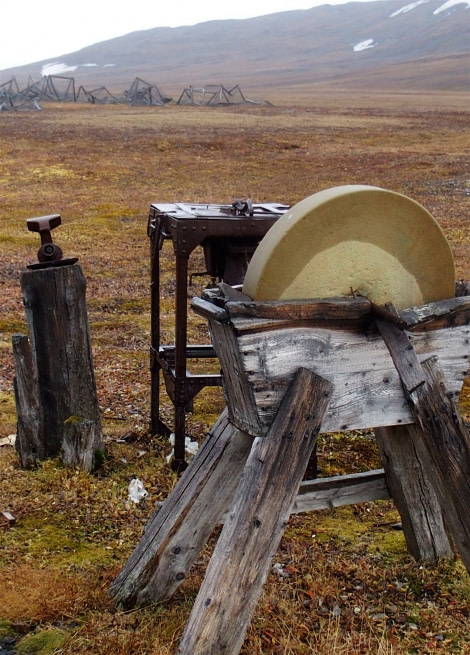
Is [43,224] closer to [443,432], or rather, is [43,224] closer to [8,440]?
[8,440]

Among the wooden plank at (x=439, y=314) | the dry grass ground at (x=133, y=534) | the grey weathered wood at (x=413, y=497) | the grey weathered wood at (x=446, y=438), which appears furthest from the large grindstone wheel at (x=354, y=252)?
the dry grass ground at (x=133, y=534)

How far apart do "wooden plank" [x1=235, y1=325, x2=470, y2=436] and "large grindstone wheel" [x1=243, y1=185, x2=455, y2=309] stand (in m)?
0.21

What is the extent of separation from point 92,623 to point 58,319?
255cm

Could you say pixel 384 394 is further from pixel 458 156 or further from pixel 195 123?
pixel 195 123

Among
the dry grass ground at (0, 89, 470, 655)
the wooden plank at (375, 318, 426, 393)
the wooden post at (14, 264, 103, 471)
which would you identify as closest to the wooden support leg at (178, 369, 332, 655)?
the wooden plank at (375, 318, 426, 393)

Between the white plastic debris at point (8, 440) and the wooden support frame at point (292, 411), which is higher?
the wooden support frame at point (292, 411)

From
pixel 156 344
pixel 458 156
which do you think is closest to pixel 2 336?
pixel 156 344

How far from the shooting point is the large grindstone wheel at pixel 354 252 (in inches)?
141

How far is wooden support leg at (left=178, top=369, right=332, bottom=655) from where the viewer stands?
341 cm

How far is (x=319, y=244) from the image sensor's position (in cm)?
362

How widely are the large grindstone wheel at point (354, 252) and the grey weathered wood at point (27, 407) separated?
285 cm

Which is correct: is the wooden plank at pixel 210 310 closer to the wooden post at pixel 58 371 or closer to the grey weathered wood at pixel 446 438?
the grey weathered wood at pixel 446 438

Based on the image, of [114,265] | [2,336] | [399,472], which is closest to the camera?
[399,472]

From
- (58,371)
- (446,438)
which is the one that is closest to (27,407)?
(58,371)
